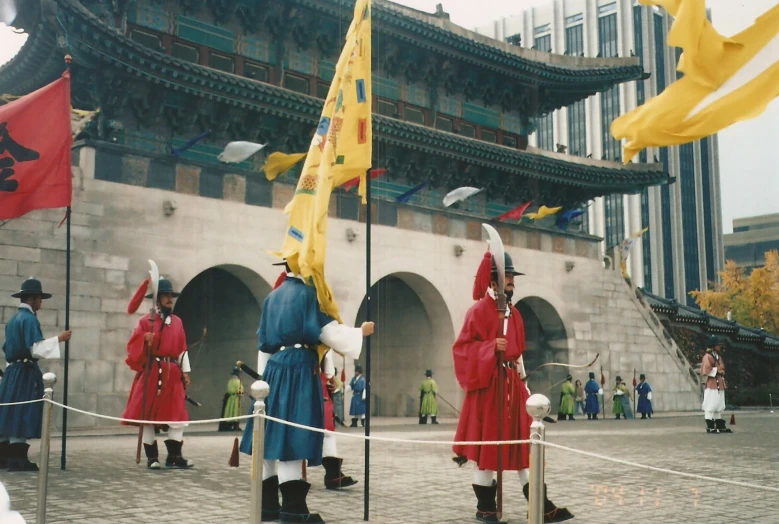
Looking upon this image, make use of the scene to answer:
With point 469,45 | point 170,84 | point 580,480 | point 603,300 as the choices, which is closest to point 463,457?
point 580,480

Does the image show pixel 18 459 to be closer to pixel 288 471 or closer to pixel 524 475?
pixel 288 471

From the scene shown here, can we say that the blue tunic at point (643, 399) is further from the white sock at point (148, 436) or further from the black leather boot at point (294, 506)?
the black leather boot at point (294, 506)

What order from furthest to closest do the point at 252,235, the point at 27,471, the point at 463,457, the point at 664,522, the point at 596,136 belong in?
the point at 596,136 → the point at 252,235 → the point at 27,471 → the point at 463,457 → the point at 664,522

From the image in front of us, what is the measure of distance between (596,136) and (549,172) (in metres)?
35.2

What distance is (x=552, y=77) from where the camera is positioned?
27203 millimetres

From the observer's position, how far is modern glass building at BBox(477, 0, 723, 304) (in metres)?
48.3

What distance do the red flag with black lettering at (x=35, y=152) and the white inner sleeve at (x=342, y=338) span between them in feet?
13.2

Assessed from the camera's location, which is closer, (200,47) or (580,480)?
(580,480)

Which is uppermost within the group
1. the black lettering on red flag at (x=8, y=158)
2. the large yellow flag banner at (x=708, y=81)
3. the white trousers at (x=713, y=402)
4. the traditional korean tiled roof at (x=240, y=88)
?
the traditional korean tiled roof at (x=240, y=88)

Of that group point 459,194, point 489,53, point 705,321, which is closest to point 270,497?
point 459,194

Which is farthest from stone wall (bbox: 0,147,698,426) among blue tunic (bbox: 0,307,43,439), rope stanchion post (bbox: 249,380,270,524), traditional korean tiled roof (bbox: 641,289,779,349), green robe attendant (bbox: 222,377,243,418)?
rope stanchion post (bbox: 249,380,270,524)

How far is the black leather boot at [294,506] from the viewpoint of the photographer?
19.9ft

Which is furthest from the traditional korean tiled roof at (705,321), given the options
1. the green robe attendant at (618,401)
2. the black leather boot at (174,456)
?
the black leather boot at (174,456)

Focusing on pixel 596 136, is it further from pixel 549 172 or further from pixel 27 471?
pixel 27 471
